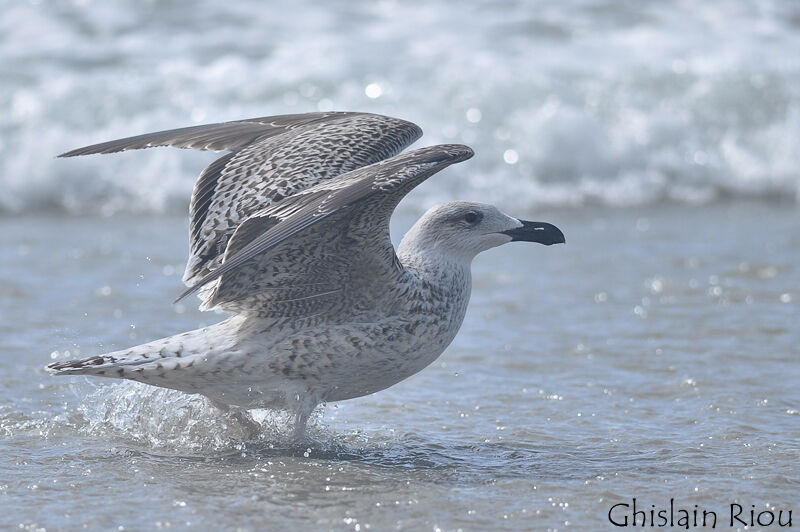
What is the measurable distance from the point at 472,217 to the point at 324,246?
0.73m

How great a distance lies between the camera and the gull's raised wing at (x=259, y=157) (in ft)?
16.1

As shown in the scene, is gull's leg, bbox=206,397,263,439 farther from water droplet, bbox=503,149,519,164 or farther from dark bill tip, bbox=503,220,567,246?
water droplet, bbox=503,149,519,164

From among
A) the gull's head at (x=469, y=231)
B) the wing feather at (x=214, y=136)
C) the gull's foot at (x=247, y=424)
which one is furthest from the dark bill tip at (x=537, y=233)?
the gull's foot at (x=247, y=424)

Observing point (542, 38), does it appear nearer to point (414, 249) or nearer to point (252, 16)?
point (252, 16)

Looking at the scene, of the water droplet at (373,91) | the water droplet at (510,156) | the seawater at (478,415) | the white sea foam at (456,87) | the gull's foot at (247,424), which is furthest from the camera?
the water droplet at (373,91)

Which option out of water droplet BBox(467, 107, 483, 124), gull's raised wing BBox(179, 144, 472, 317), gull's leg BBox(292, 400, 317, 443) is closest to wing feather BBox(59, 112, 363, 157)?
gull's raised wing BBox(179, 144, 472, 317)

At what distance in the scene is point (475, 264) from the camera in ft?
26.1

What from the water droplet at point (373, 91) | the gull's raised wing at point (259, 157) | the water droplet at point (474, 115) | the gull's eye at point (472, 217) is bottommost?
the gull's eye at point (472, 217)

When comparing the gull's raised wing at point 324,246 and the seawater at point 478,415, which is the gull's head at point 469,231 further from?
the seawater at point 478,415

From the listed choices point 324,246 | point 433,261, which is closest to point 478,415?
point 433,261

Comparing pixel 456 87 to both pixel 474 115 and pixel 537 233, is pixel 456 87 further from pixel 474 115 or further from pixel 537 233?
pixel 537 233

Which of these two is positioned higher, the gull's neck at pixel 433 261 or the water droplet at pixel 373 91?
the water droplet at pixel 373 91

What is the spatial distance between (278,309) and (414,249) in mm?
614

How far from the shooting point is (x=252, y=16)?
13.4m
